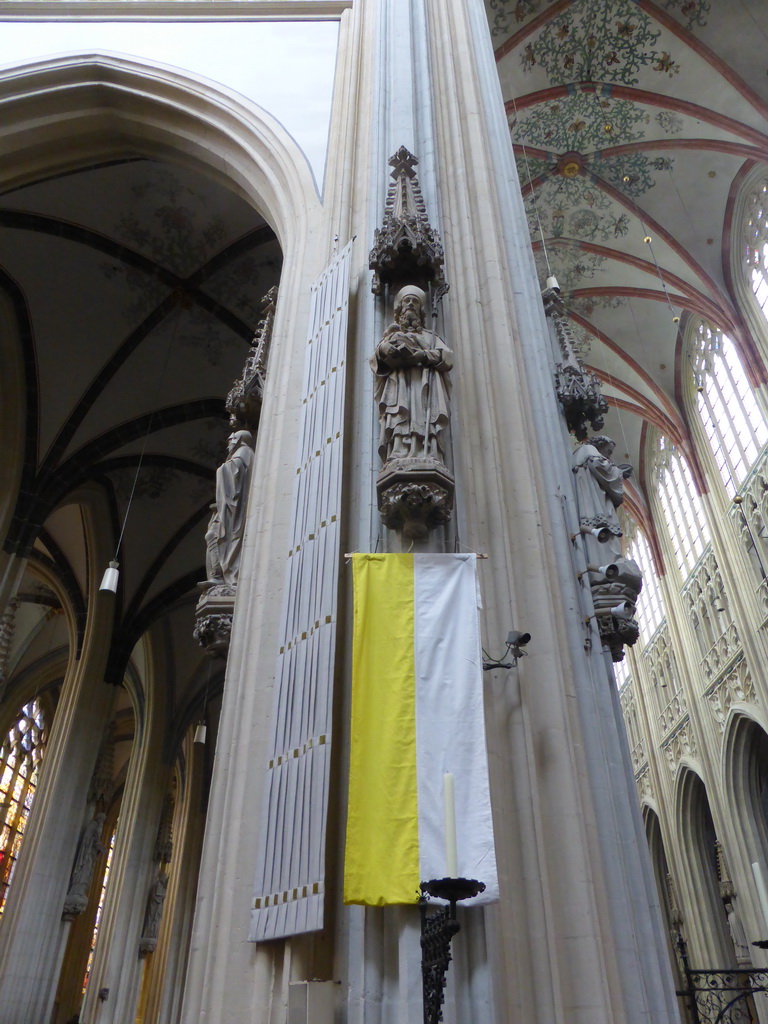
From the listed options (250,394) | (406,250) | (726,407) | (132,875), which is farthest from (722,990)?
(726,407)

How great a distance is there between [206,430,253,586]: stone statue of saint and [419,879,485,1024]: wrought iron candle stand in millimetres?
3006

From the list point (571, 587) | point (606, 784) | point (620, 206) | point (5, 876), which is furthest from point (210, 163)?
point (5, 876)

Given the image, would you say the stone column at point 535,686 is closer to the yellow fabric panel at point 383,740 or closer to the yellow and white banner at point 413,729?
the yellow and white banner at point 413,729

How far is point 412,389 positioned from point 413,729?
5.94ft

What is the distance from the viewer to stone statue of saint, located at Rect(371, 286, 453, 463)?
414 cm

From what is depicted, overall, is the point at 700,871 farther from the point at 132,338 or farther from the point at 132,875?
the point at 132,338

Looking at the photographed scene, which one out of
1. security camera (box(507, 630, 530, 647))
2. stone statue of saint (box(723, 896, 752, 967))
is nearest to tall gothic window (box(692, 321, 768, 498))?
stone statue of saint (box(723, 896, 752, 967))

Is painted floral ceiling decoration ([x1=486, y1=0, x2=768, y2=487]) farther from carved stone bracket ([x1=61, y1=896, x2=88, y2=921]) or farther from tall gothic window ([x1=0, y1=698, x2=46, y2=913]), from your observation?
tall gothic window ([x1=0, y1=698, x2=46, y2=913])

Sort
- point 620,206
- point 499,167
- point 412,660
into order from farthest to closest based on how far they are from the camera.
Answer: point 620,206 < point 499,167 < point 412,660

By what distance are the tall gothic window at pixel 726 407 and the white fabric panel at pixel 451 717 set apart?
40.9ft

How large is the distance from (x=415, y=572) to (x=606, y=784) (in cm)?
160

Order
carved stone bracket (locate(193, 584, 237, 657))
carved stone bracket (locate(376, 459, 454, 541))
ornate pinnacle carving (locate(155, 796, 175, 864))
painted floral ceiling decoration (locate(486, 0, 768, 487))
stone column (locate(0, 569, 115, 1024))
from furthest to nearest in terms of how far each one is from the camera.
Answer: ornate pinnacle carving (locate(155, 796, 175, 864)) < painted floral ceiling decoration (locate(486, 0, 768, 487)) < stone column (locate(0, 569, 115, 1024)) < carved stone bracket (locate(193, 584, 237, 657)) < carved stone bracket (locate(376, 459, 454, 541))

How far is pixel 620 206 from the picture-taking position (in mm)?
15406

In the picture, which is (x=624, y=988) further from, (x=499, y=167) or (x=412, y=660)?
(x=499, y=167)
